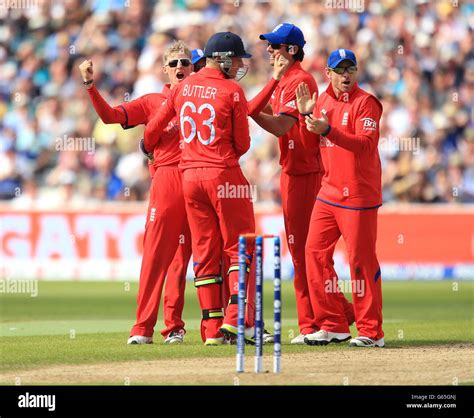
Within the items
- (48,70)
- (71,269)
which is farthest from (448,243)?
(48,70)

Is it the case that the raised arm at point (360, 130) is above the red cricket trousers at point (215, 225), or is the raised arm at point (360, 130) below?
above

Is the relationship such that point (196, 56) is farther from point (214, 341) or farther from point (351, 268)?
point (214, 341)

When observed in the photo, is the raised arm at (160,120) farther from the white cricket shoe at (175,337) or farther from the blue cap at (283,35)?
the white cricket shoe at (175,337)

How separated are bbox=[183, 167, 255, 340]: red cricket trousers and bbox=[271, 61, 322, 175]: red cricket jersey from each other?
0.81m

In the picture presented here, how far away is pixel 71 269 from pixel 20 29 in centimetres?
688

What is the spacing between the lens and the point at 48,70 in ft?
79.9

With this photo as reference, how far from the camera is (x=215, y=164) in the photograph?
10383 mm

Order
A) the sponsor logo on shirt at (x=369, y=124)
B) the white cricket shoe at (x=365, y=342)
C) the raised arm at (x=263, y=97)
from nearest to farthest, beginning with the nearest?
the raised arm at (x=263, y=97), the sponsor logo on shirt at (x=369, y=124), the white cricket shoe at (x=365, y=342)

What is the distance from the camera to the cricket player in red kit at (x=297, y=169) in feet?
35.8

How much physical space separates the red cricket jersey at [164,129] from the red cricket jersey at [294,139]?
3.07 ft

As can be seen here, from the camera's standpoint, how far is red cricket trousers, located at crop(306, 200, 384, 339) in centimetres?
1060

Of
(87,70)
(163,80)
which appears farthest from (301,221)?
(163,80)

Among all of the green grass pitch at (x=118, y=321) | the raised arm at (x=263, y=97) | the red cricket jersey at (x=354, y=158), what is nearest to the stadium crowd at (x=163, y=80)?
the green grass pitch at (x=118, y=321)

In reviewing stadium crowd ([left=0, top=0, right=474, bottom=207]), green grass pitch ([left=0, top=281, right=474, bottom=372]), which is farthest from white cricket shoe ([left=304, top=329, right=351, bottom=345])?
stadium crowd ([left=0, top=0, right=474, bottom=207])
